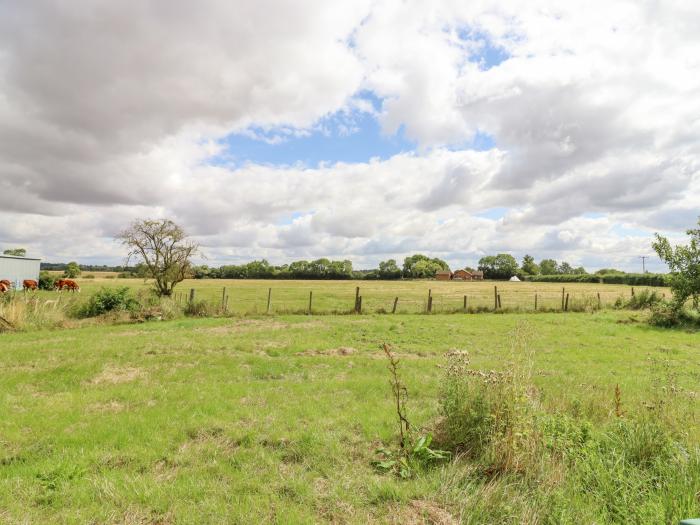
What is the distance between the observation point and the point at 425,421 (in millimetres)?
6234

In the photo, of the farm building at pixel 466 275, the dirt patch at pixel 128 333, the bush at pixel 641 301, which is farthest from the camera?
the farm building at pixel 466 275

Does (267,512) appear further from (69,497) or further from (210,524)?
(69,497)

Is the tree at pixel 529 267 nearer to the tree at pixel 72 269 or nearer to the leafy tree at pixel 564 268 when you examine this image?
the leafy tree at pixel 564 268

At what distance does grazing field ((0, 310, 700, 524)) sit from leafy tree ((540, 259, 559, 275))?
155397 millimetres

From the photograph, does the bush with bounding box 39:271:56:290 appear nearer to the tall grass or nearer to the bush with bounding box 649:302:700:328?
the tall grass

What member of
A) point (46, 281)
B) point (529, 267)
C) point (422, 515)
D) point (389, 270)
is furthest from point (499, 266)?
point (422, 515)

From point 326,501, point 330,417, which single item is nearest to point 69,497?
point 326,501

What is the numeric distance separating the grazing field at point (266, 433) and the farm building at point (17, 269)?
33.3 meters

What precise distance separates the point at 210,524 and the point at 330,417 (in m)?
2.92

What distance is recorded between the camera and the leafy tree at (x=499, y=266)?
15138cm

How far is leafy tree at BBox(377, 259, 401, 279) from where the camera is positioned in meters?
136

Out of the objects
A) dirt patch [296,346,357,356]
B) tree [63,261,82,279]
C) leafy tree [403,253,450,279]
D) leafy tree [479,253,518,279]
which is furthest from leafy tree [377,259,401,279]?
dirt patch [296,346,357,356]

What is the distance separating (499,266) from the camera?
155875mm

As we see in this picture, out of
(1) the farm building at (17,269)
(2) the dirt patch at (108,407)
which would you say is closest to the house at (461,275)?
(1) the farm building at (17,269)
